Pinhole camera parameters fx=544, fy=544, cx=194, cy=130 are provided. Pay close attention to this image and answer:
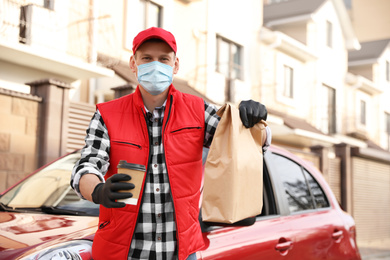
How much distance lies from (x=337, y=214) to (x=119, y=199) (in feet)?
10.8

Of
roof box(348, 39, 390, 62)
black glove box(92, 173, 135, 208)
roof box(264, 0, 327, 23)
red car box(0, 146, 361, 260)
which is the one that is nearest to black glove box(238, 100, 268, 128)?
red car box(0, 146, 361, 260)

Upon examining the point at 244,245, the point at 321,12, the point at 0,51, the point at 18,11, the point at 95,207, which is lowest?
the point at 244,245

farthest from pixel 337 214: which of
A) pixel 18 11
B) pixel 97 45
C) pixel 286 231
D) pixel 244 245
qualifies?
pixel 97 45

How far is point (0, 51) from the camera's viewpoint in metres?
9.79

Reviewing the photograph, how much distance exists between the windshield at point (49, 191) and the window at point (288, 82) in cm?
1788

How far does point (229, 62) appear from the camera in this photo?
18.0 metres

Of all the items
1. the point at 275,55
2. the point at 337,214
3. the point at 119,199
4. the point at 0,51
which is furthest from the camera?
the point at 275,55

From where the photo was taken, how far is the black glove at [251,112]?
8.34ft

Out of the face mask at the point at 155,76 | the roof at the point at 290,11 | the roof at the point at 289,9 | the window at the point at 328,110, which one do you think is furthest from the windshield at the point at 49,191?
the window at the point at 328,110

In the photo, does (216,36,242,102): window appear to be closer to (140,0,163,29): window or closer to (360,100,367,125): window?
(140,0,163,29): window

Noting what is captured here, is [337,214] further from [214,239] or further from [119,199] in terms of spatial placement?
[119,199]

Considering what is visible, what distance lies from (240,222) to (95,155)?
784mm

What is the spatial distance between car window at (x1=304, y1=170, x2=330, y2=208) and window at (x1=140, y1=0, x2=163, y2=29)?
389 inches

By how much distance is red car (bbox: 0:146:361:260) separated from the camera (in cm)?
266
